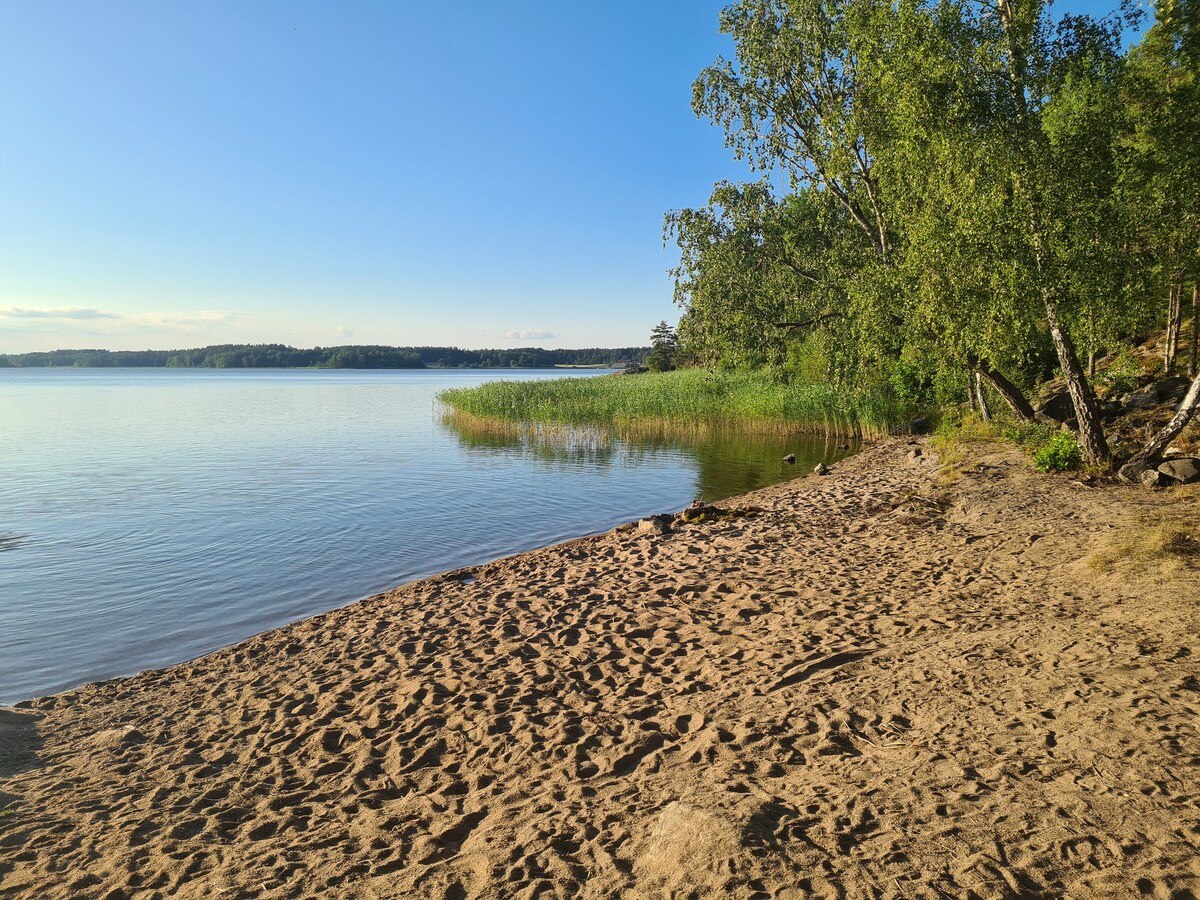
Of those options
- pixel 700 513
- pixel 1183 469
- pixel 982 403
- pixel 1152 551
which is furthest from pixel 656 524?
pixel 982 403

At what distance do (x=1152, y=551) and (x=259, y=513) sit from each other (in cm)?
1759

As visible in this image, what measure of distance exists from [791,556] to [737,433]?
22062mm

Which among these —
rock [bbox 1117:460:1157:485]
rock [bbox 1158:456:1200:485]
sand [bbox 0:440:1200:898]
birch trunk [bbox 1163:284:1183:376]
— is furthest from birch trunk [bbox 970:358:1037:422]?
sand [bbox 0:440:1200:898]

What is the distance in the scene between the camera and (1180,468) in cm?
1197

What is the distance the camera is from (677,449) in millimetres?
28484

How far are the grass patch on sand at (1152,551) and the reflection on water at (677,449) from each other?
395 inches

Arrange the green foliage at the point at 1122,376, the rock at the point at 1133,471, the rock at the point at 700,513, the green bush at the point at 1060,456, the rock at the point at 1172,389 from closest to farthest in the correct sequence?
the rock at the point at 1133,471 → the green bush at the point at 1060,456 → the rock at the point at 700,513 → the rock at the point at 1172,389 → the green foliage at the point at 1122,376

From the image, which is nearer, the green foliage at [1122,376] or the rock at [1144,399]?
the rock at [1144,399]

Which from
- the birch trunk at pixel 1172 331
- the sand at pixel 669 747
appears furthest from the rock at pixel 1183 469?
the birch trunk at pixel 1172 331

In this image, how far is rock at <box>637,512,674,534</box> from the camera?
1347 centimetres

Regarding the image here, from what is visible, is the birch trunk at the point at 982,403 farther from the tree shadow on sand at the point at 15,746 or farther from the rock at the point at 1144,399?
the tree shadow on sand at the point at 15,746

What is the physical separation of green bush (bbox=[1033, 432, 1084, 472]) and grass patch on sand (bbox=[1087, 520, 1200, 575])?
5.10 m

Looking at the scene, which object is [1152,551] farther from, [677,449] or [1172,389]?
[677,449]

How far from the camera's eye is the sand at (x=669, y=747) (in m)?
4.01
